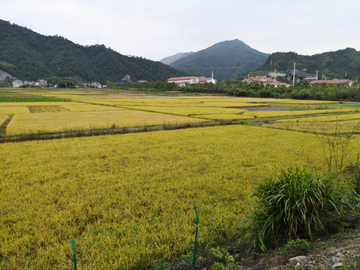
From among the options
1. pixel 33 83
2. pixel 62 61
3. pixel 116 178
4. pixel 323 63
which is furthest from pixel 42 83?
pixel 323 63

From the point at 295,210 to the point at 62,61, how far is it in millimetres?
183788

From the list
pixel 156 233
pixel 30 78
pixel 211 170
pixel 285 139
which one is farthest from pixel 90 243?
pixel 30 78

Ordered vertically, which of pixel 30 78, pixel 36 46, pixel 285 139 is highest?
pixel 36 46

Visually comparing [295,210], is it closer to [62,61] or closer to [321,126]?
[321,126]

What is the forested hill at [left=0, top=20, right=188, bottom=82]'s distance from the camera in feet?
491

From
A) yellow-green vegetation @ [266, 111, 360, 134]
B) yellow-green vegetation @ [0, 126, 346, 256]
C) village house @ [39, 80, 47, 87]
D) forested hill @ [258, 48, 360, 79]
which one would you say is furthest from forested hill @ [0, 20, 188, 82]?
yellow-green vegetation @ [0, 126, 346, 256]

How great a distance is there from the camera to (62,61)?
16138 cm

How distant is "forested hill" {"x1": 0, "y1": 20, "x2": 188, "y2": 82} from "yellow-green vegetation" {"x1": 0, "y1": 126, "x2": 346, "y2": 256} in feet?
522

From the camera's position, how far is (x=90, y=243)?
14.9ft

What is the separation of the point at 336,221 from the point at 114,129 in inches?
673

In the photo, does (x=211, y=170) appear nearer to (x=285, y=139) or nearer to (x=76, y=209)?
(x=76, y=209)

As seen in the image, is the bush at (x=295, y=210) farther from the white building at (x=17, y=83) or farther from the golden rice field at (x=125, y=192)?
the white building at (x=17, y=83)

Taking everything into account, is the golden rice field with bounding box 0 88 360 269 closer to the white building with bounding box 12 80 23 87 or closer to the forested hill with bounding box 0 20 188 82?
the white building with bounding box 12 80 23 87

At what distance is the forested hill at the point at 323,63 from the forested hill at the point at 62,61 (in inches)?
2801
